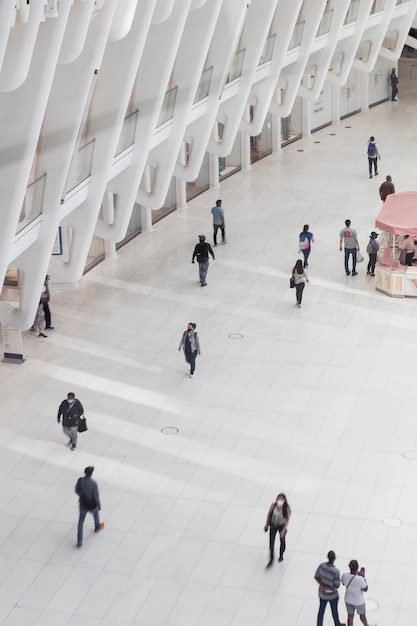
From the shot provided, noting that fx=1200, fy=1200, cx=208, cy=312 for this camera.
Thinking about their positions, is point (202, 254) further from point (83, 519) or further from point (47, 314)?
point (83, 519)

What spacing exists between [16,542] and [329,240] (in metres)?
15.0

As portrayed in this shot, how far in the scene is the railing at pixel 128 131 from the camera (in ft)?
83.1

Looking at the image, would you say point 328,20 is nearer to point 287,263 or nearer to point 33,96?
point 287,263

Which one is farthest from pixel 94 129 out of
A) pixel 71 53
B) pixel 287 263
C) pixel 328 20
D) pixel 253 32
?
pixel 328 20

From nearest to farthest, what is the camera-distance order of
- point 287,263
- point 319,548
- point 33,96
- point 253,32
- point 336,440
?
point 319,548
point 33,96
point 336,440
point 287,263
point 253,32

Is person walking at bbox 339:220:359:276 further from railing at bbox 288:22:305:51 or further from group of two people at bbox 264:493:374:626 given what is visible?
group of two people at bbox 264:493:374:626

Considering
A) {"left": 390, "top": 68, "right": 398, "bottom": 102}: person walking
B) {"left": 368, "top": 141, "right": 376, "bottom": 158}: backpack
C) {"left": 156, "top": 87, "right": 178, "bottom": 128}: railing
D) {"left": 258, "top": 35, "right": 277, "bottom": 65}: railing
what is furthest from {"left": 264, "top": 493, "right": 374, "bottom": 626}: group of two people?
{"left": 390, "top": 68, "right": 398, "bottom": 102}: person walking

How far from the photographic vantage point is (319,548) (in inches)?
663

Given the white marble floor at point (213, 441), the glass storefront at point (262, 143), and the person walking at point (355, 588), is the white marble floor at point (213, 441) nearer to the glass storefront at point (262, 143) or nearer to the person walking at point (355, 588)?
the person walking at point (355, 588)

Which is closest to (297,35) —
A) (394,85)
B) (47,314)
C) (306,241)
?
(306,241)

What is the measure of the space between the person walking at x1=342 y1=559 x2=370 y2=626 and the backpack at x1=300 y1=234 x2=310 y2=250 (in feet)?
44.7

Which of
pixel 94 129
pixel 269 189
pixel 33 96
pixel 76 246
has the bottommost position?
pixel 269 189

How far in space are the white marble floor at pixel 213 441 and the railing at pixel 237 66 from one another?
156 inches

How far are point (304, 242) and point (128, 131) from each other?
4.96 metres
